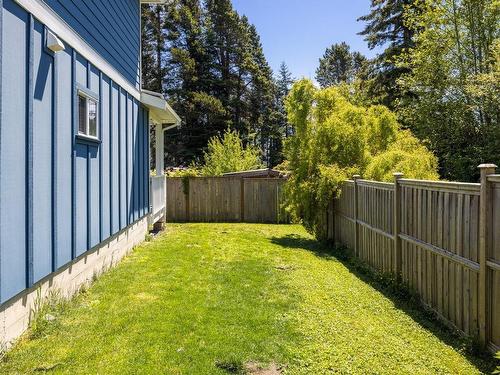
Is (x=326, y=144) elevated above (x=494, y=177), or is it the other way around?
(x=326, y=144)

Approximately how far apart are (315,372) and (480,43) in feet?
56.1

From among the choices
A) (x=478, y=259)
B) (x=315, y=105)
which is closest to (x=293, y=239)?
(x=315, y=105)

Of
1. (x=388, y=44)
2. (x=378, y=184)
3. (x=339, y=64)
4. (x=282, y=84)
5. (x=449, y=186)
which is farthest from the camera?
(x=339, y=64)

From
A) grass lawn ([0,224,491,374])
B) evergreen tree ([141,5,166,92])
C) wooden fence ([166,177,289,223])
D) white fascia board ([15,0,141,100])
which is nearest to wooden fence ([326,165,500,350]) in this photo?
grass lawn ([0,224,491,374])

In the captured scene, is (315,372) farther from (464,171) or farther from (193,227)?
(464,171)

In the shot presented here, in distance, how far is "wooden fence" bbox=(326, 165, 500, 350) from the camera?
3609mm

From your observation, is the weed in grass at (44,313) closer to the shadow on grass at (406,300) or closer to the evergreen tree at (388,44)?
the shadow on grass at (406,300)

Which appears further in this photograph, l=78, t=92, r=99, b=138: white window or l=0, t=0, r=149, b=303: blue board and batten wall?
l=78, t=92, r=99, b=138: white window

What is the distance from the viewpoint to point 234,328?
423 cm

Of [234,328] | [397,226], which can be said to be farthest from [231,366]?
[397,226]

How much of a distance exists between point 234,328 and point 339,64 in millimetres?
43033

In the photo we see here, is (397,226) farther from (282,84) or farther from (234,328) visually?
(282,84)

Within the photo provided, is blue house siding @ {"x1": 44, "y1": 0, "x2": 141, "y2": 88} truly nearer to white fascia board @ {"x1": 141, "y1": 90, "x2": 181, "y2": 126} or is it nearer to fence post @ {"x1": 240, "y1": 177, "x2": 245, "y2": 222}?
white fascia board @ {"x1": 141, "y1": 90, "x2": 181, "y2": 126}

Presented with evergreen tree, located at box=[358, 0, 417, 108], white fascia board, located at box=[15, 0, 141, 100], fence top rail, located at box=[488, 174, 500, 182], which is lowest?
fence top rail, located at box=[488, 174, 500, 182]
